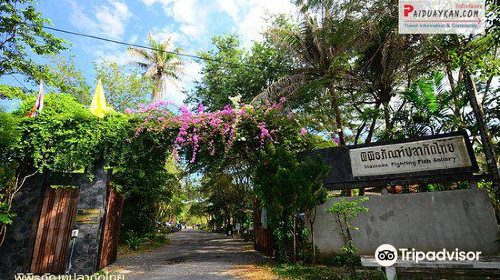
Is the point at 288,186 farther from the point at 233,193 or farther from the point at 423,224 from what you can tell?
the point at 233,193

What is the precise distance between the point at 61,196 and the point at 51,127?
2042mm

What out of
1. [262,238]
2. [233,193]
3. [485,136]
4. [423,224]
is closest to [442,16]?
[485,136]

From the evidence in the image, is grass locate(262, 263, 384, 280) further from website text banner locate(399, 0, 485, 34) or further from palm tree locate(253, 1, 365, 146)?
website text banner locate(399, 0, 485, 34)

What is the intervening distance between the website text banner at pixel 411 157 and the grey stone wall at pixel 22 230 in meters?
9.40

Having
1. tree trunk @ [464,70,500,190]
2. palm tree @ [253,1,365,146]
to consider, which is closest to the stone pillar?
palm tree @ [253,1,365,146]

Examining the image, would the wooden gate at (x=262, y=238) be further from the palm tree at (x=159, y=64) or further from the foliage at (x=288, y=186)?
the palm tree at (x=159, y=64)

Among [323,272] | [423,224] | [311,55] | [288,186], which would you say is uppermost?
[311,55]

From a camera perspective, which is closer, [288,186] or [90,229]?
[288,186]

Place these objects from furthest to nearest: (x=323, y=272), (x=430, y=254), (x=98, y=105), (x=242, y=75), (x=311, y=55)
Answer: (x=242, y=75)
(x=311, y=55)
(x=98, y=105)
(x=430, y=254)
(x=323, y=272)

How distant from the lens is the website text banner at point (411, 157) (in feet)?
23.0

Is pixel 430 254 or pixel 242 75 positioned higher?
pixel 242 75

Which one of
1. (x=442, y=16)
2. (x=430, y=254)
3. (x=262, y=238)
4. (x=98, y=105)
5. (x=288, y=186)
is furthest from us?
(x=262, y=238)

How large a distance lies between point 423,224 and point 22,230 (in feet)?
36.4

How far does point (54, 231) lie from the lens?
7.28 m
